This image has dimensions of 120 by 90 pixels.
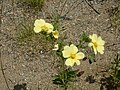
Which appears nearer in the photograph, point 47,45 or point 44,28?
point 44,28

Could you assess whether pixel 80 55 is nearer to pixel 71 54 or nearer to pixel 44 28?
pixel 71 54

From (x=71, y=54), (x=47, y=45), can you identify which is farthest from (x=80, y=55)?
(x=47, y=45)

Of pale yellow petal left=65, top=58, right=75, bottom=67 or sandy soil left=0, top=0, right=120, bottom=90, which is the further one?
sandy soil left=0, top=0, right=120, bottom=90

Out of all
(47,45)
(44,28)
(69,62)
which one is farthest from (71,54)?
(47,45)

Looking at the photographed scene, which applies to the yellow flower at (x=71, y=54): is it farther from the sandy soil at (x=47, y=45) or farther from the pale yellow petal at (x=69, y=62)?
the sandy soil at (x=47, y=45)

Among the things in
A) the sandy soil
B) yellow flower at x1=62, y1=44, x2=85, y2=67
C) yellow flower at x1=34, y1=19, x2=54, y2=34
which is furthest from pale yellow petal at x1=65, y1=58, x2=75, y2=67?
the sandy soil

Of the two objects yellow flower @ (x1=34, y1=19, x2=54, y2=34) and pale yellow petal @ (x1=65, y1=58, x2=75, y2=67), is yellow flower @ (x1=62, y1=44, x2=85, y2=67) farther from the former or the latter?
yellow flower @ (x1=34, y1=19, x2=54, y2=34)

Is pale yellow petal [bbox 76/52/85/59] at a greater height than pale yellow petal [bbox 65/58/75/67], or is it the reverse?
pale yellow petal [bbox 76/52/85/59]

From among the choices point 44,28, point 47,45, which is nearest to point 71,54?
point 44,28

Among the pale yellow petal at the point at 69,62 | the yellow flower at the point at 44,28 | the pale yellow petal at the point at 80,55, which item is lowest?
the pale yellow petal at the point at 69,62

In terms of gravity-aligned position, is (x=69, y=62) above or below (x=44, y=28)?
below

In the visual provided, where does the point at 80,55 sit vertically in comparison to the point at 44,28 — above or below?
below

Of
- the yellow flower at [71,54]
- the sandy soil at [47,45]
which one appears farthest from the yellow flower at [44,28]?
the sandy soil at [47,45]
